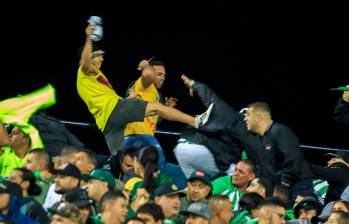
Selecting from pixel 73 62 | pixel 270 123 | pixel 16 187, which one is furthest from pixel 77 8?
pixel 16 187

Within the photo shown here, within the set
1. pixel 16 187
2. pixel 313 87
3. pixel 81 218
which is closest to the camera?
pixel 81 218

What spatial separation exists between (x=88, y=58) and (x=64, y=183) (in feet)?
7.16

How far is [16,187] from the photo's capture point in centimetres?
1026

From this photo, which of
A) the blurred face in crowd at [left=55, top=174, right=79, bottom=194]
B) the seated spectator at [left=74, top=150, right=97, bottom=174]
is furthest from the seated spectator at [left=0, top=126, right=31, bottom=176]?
the blurred face in crowd at [left=55, top=174, right=79, bottom=194]

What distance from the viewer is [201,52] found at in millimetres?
16094

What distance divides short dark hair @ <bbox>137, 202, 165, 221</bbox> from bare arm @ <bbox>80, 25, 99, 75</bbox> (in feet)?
9.72

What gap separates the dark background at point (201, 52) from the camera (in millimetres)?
15867

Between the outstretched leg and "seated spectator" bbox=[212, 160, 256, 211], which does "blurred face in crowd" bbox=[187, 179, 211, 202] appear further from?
the outstretched leg

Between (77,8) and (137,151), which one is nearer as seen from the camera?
(137,151)

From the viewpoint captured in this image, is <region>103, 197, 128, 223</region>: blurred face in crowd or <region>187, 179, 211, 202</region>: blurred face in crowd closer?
<region>103, 197, 128, 223</region>: blurred face in crowd

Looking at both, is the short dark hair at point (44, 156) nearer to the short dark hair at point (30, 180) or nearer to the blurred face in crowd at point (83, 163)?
the blurred face in crowd at point (83, 163)

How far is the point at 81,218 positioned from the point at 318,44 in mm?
7040

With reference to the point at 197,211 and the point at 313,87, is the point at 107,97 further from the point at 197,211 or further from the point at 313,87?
the point at 313,87

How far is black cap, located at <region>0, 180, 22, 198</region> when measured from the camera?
10.1 m
